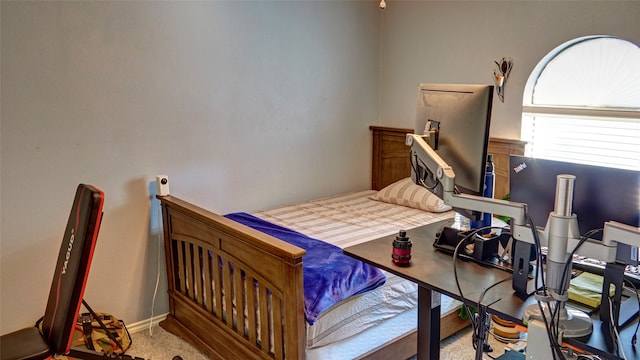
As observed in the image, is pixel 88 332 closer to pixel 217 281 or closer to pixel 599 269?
pixel 217 281

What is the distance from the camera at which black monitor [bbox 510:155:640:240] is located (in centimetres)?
144

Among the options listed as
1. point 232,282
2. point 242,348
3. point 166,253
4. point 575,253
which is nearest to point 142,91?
point 166,253

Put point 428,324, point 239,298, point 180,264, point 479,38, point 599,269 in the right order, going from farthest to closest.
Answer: point 479,38, point 180,264, point 239,298, point 428,324, point 599,269

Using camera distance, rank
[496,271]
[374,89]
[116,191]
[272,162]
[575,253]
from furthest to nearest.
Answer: [374,89]
[272,162]
[116,191]
[496,271]
[575,253]

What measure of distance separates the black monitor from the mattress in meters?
0.51

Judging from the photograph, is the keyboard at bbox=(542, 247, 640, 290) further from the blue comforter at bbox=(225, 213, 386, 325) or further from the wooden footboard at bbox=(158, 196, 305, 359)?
the wooden footboard at bbox=(158, 196, 305, 359)

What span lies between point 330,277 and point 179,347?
44.2 inches

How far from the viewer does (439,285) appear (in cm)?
158

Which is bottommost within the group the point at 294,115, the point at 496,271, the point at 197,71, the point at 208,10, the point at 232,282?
the point at 232,282

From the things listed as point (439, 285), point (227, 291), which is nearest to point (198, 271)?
point (227, 291)

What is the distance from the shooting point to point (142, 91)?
9.14 ft

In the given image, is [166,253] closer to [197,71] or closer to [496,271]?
[197,71]

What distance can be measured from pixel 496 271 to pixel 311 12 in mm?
2477

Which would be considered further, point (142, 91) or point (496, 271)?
point (142, 91)
